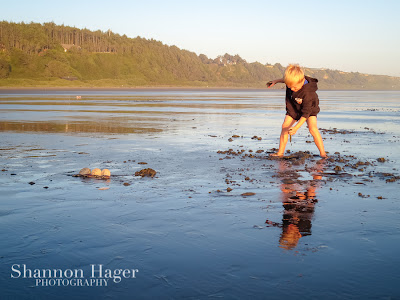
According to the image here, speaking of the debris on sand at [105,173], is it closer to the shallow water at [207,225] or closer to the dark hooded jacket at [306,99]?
the shallow water at [207,225]

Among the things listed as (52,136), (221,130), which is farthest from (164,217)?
(221,130)

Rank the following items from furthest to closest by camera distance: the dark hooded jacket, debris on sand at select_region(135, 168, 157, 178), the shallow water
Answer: the dark hooded jacket → debris on sand at select_region(135, 168, 157, 178) → the shallow water

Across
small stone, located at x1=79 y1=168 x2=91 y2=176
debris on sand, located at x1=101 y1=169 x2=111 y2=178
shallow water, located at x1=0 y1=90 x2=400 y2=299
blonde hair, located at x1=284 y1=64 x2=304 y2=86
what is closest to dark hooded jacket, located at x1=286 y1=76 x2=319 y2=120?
blonde hair, located at x1=284 y1=64 x2=304 y2=86

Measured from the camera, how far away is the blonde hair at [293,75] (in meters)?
9.96

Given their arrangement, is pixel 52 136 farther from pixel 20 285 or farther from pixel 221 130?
pixel 20 285

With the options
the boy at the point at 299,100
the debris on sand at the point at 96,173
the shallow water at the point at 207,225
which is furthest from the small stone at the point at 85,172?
the boy at the point at 299,100

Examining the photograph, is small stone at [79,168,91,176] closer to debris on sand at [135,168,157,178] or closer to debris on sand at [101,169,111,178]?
debris on sand at [101,169,111,178]

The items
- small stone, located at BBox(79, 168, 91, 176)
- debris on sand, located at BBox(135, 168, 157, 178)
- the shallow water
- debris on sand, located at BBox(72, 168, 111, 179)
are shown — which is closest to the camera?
the shallow water

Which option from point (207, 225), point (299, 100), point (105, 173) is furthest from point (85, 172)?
point (299, 100)

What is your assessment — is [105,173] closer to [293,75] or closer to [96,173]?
[96,173]

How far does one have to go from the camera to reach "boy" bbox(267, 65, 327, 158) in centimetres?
1002

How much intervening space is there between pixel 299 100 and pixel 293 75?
747 millimetres

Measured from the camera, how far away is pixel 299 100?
412 inches

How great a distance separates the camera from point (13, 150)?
12.2 meters
